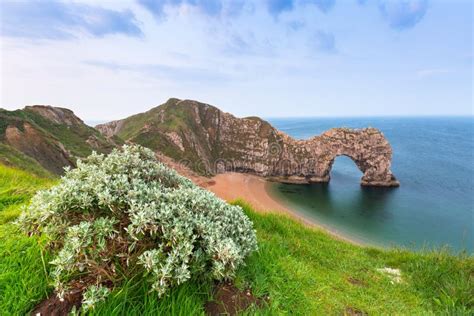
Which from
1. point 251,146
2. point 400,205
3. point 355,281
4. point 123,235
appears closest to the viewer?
point 123,235

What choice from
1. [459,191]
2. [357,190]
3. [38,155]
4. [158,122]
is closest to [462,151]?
[459,191]

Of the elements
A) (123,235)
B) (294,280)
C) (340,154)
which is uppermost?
(123,235)

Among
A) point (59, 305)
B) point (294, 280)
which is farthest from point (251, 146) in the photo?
point (59, 305)

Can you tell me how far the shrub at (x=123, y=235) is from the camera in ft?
11.6

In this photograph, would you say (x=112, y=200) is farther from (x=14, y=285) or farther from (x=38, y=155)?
(x=38, y=155)

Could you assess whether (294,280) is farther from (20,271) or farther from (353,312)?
(20,271)

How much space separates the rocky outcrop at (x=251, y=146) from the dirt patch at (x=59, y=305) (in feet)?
264

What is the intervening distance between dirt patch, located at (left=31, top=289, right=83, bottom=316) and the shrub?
16cm

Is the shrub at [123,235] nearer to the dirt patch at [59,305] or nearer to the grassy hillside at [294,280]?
the dirt patch at [59,305]

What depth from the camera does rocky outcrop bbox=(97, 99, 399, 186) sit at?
8450 cm

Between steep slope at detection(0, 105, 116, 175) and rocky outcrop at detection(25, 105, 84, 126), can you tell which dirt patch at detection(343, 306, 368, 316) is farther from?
rocky outcrop at detection(25, 105, 84, 126)

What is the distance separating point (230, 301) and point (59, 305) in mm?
2489

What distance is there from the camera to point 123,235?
3.98m

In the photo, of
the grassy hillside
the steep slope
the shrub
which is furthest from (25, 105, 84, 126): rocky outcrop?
the shrub
